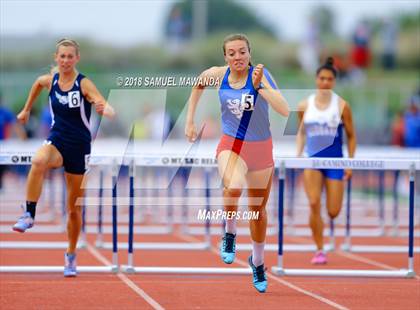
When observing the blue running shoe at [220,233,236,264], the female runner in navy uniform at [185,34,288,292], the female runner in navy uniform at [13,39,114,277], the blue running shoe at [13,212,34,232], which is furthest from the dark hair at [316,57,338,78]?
the blue running shoe at [13,212,34,232]

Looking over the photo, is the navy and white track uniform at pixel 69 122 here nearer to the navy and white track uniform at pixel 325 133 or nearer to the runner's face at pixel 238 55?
the runner's face at pixel 238 55

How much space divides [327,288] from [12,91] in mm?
21906

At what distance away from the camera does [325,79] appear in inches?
496

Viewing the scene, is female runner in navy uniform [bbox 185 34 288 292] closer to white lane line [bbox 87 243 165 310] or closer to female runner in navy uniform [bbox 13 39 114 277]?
white lane line [bbox 87 243 165 310]

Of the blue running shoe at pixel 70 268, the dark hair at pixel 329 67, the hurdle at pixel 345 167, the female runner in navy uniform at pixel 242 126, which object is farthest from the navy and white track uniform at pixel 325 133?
the female runner in navy uniform at pixel 242 126

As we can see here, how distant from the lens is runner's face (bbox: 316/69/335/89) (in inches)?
494

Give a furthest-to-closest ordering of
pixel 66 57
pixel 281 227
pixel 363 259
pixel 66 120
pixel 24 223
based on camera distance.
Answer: pixel 363 259 → pixel 281 227 → pixel 66 120 → pixel 66 57 → pixel 24 223

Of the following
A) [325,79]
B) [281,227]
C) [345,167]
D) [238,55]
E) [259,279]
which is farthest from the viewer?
[325,79]

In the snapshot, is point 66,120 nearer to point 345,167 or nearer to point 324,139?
point 345,167

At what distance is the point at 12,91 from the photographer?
31.5 m

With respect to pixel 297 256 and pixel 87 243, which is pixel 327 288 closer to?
pixel 297 256

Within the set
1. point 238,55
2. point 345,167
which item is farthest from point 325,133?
point 238,55

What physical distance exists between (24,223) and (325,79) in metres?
3.90

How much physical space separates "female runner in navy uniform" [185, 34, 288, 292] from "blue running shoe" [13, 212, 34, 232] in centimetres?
179
